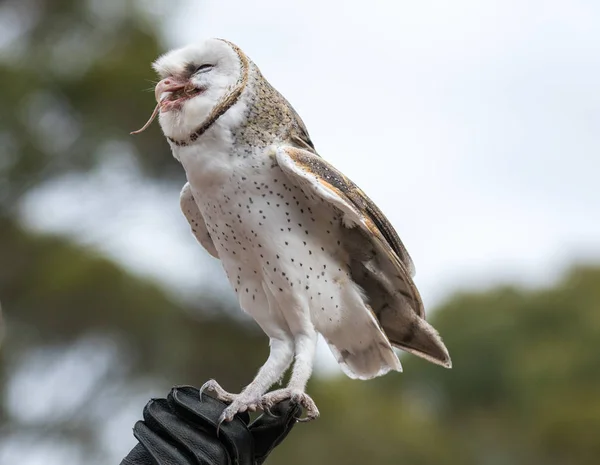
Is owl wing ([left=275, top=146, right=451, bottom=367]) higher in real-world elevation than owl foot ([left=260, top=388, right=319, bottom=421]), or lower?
higher

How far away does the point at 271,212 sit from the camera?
211cm

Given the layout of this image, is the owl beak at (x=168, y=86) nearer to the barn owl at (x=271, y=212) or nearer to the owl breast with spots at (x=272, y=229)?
the barn owl at (x=271, y=212)

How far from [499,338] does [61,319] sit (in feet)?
52.1

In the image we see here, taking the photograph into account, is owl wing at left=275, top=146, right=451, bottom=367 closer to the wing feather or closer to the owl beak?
the wing feather

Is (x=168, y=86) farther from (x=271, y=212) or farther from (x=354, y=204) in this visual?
(x=354, y=204)

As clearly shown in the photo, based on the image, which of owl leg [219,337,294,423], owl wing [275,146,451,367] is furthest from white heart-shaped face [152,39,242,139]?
owl leg [219,337,294,423]

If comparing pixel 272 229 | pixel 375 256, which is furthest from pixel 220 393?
pixel 375 256

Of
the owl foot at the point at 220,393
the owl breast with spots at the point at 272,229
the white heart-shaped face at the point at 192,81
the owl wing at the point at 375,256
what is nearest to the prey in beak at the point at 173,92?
the white heart-shaped face at the point at 192,81

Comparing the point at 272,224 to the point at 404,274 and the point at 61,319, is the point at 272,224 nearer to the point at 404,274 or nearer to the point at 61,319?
the point at 404,274

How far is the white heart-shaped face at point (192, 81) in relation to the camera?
2078 mm

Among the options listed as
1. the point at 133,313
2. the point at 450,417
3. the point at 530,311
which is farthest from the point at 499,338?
the point at 133,313

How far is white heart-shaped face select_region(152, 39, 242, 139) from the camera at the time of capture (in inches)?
81.8

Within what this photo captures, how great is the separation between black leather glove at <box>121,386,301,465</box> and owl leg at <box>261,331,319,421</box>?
21mm

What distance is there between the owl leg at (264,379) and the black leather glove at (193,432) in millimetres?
22
